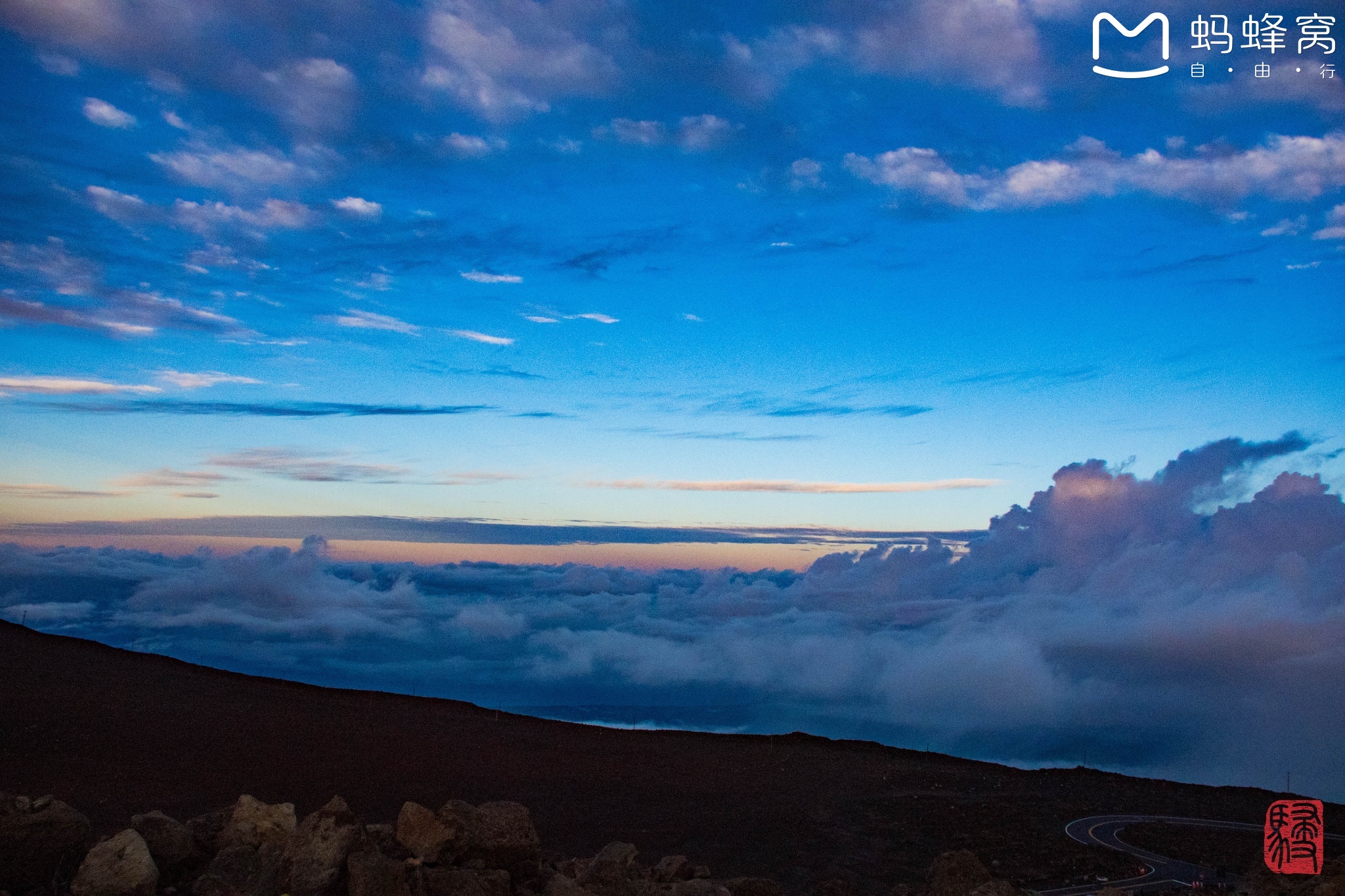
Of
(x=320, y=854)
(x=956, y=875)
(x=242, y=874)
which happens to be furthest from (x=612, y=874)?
(x=956, y=875)

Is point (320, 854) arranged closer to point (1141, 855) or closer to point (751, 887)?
point (751, 887)

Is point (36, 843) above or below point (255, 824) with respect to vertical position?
above

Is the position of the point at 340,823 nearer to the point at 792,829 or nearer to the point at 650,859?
the point at 650,859

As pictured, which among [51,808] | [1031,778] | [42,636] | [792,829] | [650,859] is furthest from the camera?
[42,636]

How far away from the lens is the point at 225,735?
17.6 meters

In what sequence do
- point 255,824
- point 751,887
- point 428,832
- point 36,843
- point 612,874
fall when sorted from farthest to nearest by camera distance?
point 751,887 → point 255,824 → point 612,874 → point 428,832 → point 36,843

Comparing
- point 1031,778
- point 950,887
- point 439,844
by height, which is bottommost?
point 1031,778

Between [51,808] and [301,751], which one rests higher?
[51,808]

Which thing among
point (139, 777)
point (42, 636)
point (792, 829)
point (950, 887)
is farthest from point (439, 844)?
point (42, 636)

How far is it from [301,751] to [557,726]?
19.7 ft

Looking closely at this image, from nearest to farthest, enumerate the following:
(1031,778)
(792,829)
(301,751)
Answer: (792,829) → (301,751) → (1031,778)

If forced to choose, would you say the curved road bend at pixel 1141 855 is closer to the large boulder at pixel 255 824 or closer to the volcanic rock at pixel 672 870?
the volcanic rock at pixel 672 870

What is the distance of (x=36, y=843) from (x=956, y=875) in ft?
25.4

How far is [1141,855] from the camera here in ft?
44.2
